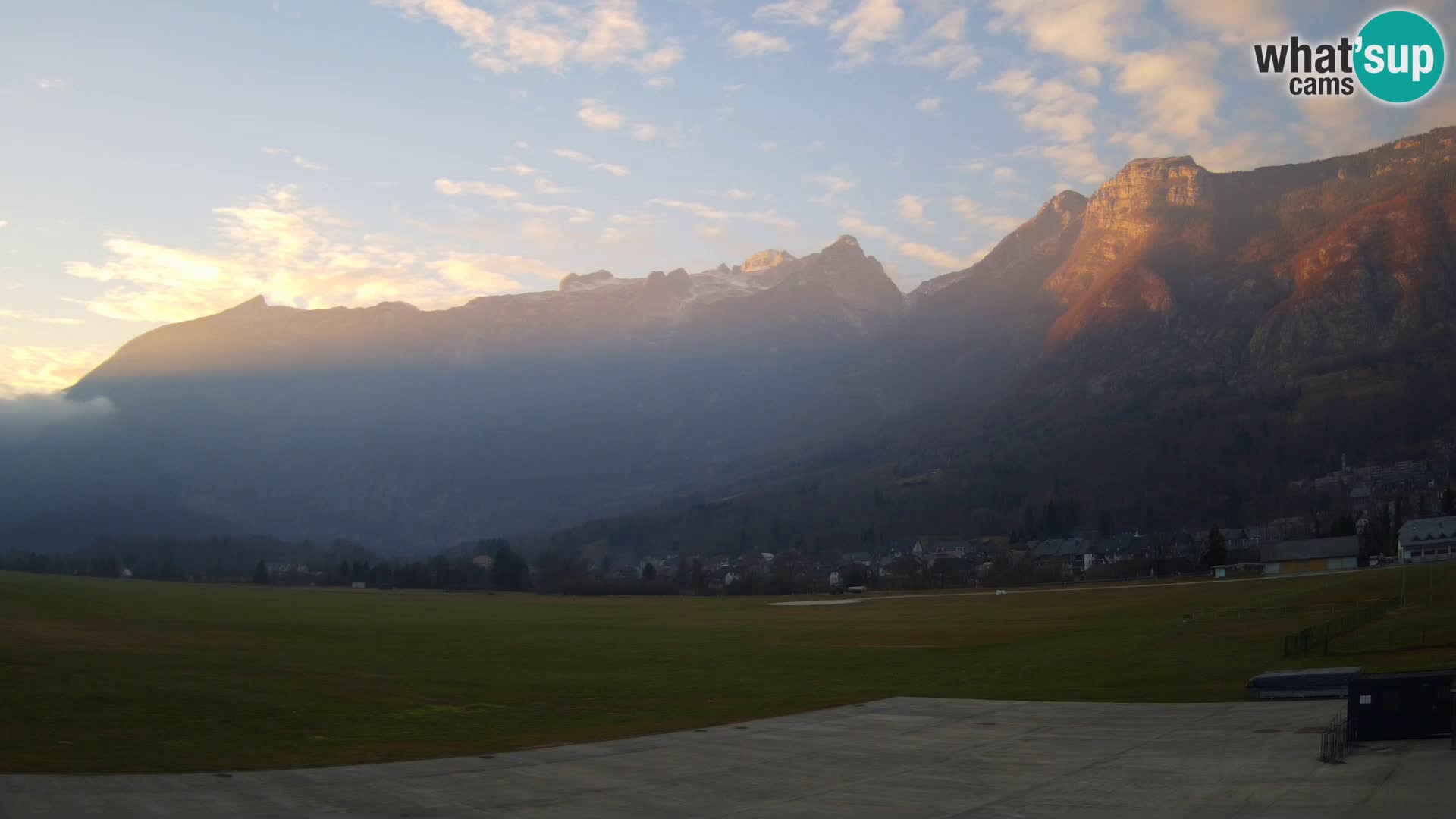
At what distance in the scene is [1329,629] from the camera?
57.9m

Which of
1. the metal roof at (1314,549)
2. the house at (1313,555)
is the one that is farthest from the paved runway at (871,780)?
the metal roof at (1314,549)

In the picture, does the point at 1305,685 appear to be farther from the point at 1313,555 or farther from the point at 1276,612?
the point at 1313,555

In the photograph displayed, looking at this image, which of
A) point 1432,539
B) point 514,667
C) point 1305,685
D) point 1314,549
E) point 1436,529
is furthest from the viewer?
point 1314,549

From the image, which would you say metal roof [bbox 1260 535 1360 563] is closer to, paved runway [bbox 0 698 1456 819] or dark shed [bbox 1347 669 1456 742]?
paved runway [bbox 0 698 1456 819]

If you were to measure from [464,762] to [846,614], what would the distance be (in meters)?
76.3

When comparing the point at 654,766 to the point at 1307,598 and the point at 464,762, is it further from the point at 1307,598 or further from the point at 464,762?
the point at 1307,598

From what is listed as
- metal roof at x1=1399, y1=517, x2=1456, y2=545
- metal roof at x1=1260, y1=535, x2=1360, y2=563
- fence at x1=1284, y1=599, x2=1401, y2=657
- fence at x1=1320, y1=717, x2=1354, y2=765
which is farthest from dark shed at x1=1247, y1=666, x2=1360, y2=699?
metal roof at x1=1260, y1=535, x2=1360, y2=563

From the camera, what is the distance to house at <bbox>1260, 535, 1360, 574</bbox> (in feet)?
444

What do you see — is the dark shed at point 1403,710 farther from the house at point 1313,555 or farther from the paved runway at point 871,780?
the house at point 1313,555

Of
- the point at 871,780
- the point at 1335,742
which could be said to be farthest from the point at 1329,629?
the point at 871,780

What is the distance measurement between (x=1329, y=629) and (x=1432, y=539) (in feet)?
269

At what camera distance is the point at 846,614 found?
105m

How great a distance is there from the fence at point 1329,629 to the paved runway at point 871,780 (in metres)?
16.7

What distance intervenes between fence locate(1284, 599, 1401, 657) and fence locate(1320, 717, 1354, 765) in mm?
22706
